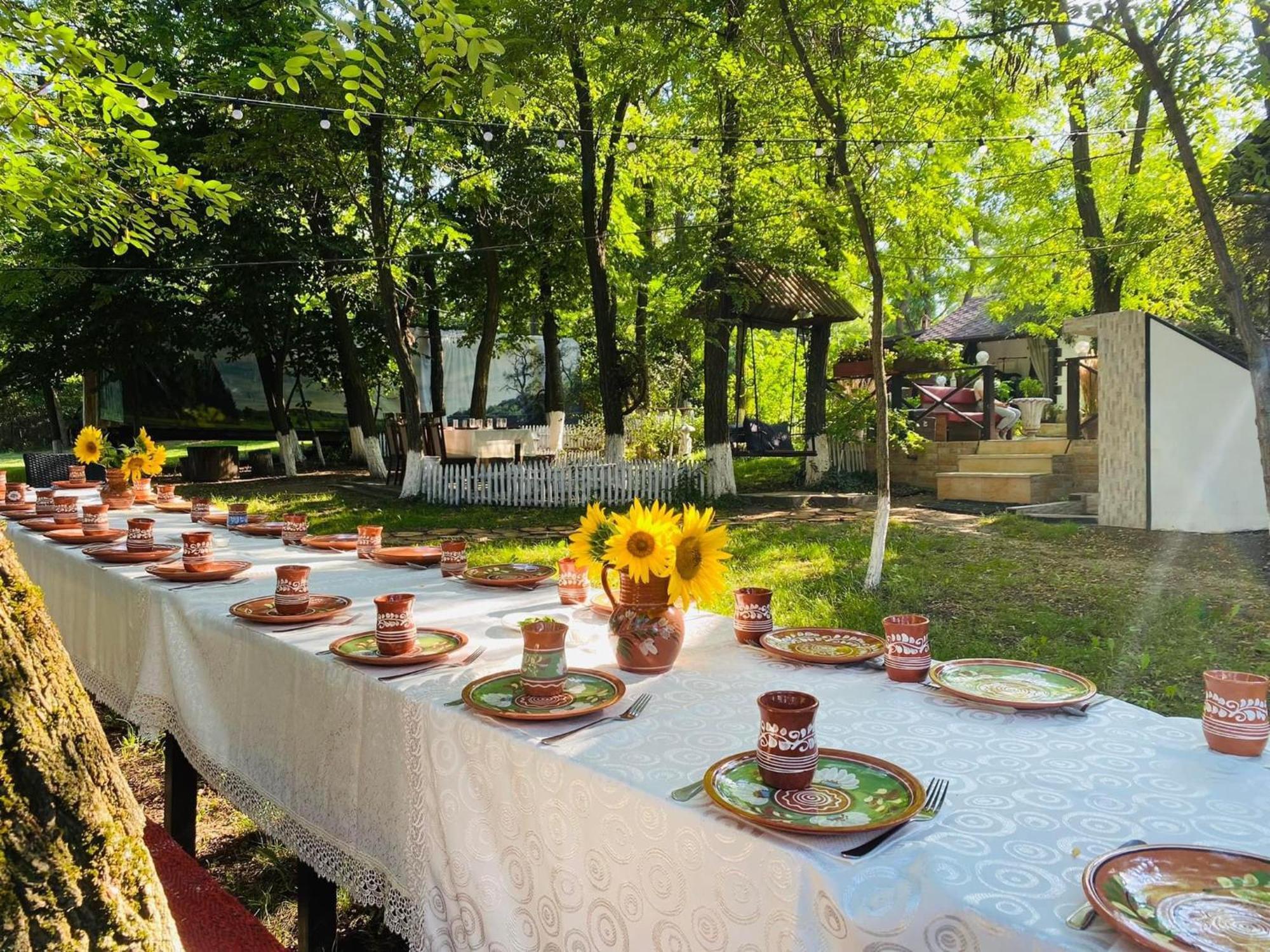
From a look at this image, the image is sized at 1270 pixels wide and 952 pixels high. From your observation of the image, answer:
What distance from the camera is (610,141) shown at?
41.3ft

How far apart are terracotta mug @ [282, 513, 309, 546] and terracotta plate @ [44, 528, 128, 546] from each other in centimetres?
72

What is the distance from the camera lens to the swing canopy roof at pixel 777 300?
11984 mm

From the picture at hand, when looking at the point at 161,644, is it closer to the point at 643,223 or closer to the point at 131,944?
the point at 131,944

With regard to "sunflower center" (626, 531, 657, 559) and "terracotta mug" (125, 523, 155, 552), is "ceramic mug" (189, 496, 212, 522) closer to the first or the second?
"terracotta mug" (125, 523, 155, 552)

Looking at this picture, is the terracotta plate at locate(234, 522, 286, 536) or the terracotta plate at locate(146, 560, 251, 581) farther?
the terracotta plate at locate(234, 522, 286, 536)

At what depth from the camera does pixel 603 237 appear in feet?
41.8

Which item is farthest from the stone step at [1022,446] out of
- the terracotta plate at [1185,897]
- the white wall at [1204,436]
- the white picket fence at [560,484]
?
the terracotta plate at [1185,897]

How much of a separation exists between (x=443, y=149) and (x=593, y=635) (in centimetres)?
1285

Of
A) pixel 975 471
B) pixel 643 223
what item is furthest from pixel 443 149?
pixel 975 471

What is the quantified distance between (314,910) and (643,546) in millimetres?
1409

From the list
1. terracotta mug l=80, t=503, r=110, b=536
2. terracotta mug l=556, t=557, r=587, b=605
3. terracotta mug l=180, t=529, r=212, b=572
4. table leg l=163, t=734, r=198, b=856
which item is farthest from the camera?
terracotta mug l=80, t=503, r=110, b=536

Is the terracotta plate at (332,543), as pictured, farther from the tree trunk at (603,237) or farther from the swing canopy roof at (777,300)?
the tree trunk at (603,237)

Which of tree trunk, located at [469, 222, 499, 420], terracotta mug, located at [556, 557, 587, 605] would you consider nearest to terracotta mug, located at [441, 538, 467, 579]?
terracotta mug, located at [556, 557, 587, 605]

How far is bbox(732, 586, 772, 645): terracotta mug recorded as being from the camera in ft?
7.66
